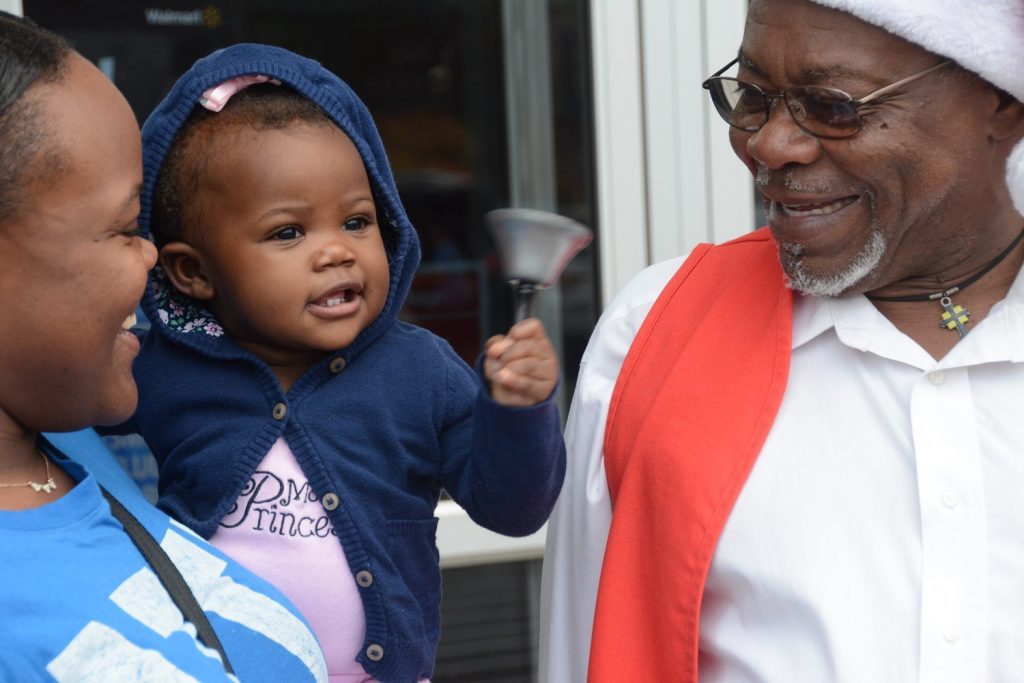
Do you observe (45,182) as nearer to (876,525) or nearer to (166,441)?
(166,441)

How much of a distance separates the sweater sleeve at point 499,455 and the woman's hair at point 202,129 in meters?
0.42

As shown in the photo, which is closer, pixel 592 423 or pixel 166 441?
pixel 166 441

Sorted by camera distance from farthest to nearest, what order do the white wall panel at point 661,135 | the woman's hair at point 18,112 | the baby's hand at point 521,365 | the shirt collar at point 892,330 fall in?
the white wall panel at point 661,135
the shirt collar at point 892,330
the baby's hand at point 521,365
the woman's hair at point 18,112

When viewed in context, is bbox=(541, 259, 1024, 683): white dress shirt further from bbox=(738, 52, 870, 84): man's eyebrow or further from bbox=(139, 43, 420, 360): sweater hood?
bbox=(139, 43, 420, 360): sweater hood

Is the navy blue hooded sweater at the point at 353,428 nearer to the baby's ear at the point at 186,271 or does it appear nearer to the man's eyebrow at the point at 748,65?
the baby's ear at the point at 186,271

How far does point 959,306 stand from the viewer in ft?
5.60

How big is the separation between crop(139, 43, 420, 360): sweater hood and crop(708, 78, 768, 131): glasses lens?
50cm

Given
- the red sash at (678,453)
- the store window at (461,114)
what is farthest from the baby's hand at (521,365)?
the store window at (461,114)

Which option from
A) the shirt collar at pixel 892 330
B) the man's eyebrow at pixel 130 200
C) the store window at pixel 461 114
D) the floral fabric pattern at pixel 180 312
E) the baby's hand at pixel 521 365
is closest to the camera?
the man's eyebrow at pixel 130 200

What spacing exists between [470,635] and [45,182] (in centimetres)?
280

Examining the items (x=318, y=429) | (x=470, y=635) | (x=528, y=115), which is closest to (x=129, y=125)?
(x=318, y=429)

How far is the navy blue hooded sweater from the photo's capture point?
1.63m

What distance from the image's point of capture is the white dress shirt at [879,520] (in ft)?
4.92

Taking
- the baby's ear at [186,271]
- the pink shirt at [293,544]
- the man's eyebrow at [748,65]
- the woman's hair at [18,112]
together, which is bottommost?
the pink shirt at [293,544]
